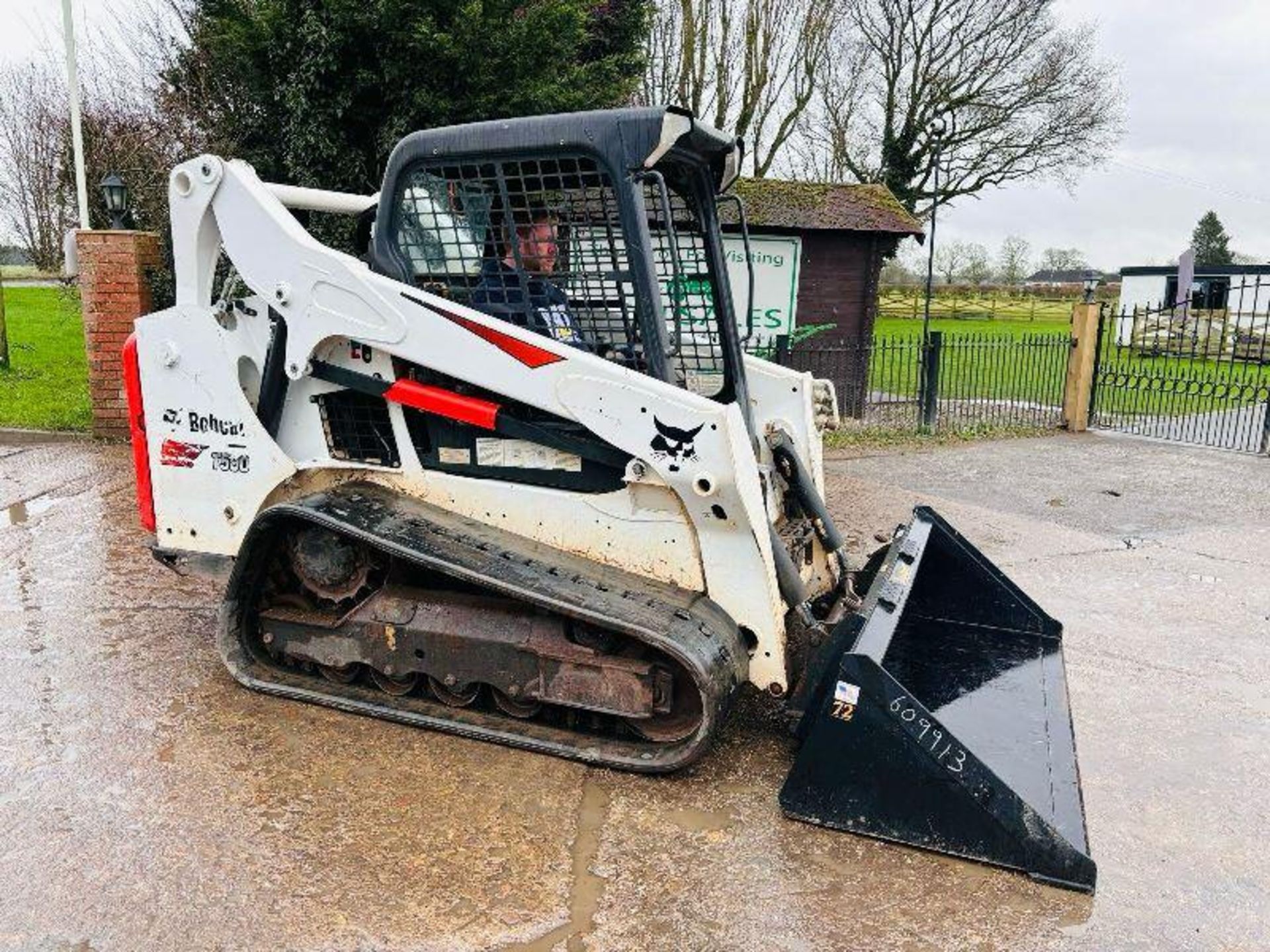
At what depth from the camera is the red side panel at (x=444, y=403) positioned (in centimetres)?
366

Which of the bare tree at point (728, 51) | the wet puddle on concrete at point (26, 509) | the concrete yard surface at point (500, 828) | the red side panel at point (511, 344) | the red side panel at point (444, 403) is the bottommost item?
the concrete yard surface at point (500, 828)

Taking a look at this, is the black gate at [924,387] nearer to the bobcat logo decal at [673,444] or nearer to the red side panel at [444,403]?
the red side panel at [444,403]

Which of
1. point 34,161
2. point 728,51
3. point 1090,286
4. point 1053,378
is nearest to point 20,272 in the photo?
point 34,161

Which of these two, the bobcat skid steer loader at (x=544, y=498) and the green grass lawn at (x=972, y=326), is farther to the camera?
the green grass lawn at (x=972, y=326)

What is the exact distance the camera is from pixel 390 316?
3.67m

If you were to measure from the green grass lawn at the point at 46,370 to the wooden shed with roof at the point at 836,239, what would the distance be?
719 centimetres

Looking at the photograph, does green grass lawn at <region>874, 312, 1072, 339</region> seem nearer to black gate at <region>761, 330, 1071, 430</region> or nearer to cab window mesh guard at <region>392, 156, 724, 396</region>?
black gate at <region>761, 330, 1071, 430</region>

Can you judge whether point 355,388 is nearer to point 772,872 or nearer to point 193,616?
point 193,616

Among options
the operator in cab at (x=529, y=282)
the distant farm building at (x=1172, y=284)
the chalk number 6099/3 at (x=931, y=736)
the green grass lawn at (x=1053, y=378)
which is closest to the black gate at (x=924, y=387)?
the green grass lawn at (x=1053, y=378)

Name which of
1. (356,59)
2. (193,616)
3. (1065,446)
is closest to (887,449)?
(1065,446)

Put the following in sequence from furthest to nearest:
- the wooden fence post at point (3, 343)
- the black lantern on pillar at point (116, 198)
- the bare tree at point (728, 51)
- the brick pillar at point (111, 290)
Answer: the bare tree at point (728, 51) → the wooden fence post at point (3, 343) → the black lantern on pillar at point (116, 198) → the brick pillar at point (111, 290)

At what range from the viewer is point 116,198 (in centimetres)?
880

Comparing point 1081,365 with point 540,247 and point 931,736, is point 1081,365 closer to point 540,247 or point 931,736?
point 540,247

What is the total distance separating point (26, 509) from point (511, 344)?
16.1 ft
